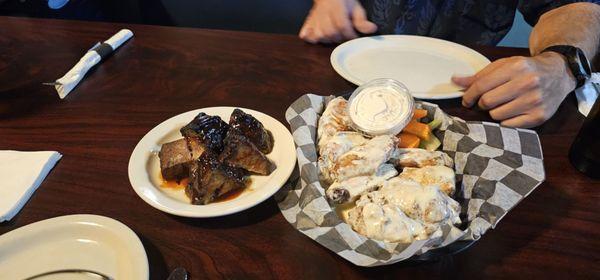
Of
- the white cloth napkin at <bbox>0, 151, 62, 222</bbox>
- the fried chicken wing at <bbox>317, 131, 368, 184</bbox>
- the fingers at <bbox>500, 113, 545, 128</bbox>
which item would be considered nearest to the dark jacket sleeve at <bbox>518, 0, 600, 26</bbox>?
the fingers at <bbox>500, 113, 545, 128</bbox>

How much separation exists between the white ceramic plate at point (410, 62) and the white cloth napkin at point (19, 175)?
918 millimetres

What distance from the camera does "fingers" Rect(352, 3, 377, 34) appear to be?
1.70 meters

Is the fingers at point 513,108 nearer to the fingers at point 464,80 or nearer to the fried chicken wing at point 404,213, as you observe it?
the fingers at point 464,80

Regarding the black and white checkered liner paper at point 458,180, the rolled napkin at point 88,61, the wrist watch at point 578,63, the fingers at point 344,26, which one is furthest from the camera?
the fingers at point 344,26

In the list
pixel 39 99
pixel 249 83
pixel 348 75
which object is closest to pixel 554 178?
pixel 348 75

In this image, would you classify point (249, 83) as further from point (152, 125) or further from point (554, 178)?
point (554, 178)

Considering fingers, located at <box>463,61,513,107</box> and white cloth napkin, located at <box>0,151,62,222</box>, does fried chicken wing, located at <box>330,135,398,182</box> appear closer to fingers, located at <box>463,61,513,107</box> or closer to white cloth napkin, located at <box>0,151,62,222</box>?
fingers, located at <box>463,61,513,107</box>

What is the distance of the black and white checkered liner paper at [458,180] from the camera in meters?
0.78

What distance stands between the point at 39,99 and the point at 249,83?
2.25ft

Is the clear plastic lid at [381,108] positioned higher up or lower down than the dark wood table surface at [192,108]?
higher up

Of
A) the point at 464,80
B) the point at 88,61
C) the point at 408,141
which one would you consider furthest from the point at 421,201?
the point at 88,61

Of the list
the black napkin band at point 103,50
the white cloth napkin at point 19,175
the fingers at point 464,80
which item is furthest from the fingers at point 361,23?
the white cloth napkin at point 19,175

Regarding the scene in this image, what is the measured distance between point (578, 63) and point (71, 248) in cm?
144

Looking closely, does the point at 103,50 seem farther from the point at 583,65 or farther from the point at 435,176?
the point at 583,65
